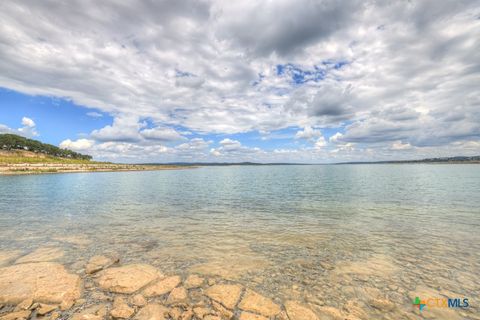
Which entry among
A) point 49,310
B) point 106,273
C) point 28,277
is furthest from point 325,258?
point 28,277

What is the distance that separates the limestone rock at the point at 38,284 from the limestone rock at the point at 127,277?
0.96m

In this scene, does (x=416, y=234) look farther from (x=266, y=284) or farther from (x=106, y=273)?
(x=106, y=273)

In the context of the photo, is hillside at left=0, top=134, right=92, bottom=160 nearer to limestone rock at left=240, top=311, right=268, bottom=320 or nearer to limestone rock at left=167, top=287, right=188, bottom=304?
limestone rock at left=167, top=287, right=188, bottom=304

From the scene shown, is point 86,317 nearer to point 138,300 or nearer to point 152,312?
point 138,300

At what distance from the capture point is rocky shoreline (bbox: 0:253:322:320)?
289 inches

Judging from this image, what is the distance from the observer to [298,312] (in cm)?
762

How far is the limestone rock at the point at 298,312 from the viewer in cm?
738

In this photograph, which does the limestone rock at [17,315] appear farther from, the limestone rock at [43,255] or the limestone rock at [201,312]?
the limestone rock at [201,312]

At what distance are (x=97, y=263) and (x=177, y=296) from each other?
18.9 feet

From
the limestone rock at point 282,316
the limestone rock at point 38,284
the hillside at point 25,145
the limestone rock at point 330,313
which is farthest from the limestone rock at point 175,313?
the hillside at point 25,145

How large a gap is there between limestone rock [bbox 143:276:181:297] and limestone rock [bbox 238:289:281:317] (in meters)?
3.12

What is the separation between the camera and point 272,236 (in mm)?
16312

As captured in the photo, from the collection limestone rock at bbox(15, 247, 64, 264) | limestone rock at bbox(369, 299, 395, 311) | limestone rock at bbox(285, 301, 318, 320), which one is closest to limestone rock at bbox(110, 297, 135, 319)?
limestone rock at bbox(285, 301, 318, 320)

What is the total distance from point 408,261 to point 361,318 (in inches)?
263
